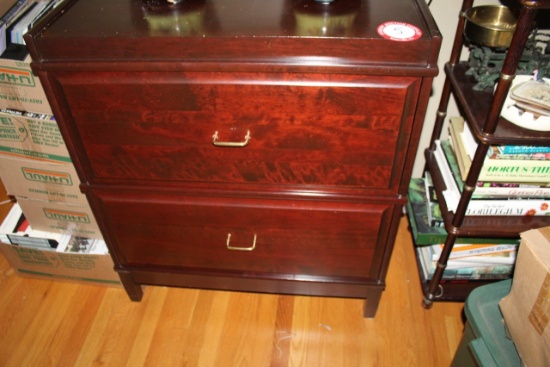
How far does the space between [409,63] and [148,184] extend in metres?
0.65

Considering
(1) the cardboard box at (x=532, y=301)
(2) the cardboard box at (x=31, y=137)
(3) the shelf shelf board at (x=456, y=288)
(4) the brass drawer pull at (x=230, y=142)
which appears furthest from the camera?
(3) the shelf shelf board at (x=456, y=288)

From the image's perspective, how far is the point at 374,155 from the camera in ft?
3.09

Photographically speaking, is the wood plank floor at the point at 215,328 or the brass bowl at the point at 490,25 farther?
the wood plank floor at the point at 215,328

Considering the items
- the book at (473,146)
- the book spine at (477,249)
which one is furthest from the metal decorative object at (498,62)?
the book spine at (477,249)

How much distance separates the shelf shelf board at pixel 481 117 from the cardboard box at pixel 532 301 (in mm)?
210

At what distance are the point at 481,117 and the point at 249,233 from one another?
2.05 feet

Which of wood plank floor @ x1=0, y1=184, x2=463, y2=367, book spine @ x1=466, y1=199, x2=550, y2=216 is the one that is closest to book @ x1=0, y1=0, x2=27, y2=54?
wood plank floor @ x1=0, y1=184, x2=463, y2=367

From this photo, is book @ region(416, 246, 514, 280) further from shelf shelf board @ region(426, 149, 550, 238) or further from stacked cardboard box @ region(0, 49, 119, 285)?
stacked cardboard box @ region(0, 49, 119, 285)

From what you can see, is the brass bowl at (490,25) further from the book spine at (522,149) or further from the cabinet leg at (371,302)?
the cabinet leg at (371,302)

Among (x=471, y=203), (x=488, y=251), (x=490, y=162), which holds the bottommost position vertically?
(x=488, y=251)

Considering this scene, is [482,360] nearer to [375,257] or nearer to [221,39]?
[375,257]

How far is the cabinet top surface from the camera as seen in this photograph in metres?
0.81

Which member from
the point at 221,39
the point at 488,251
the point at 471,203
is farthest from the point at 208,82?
the point at 488,251

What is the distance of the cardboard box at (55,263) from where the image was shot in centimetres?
139
